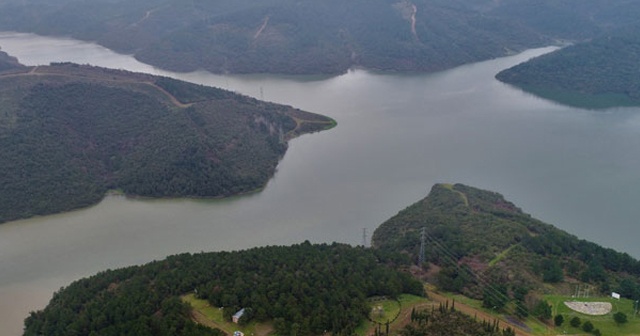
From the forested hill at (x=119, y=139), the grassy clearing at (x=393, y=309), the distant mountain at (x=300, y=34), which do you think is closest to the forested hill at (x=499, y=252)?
the grassy clearing at (x=393, y=309)

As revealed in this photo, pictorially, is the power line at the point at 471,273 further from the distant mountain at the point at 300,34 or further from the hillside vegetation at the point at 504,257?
the distant mountain at the point at 300,34

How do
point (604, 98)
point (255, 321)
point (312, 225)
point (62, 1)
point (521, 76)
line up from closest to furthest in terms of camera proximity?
point (255, 321) → point (312, 225) → point (604, 98) → point (521, 76) → point (62, 1)

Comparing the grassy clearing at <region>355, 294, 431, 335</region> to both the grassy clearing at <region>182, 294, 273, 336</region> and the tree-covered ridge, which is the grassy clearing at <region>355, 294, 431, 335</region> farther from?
the grassy clearing at <region>182, 294, 273, 336</region>

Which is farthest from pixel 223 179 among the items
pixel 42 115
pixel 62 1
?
pixel 62 1

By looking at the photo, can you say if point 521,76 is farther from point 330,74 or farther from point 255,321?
point 255,321

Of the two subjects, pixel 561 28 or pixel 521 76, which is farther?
pixel 561 28
